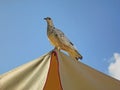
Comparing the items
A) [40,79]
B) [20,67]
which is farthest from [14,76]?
[40,79]

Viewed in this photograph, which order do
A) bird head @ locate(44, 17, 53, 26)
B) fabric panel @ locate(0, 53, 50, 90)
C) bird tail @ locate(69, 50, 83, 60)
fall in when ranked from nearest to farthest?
fabric panel @ locate(0, 53, 50, 90), bird tail @ locate(69, 50, 83, 60), bird head @ locate(44, 17, 53, 26)

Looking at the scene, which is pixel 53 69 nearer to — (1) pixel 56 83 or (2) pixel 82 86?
(1) pixel 56 83

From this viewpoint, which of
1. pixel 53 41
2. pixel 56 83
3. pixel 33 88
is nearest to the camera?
pixel 33 88

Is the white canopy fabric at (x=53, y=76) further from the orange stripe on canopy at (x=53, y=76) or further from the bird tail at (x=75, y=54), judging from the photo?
the bird tail at (x=75, y=54)

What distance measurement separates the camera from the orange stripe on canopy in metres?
1.62

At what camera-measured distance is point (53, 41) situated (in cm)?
282

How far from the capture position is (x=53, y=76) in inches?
64.6

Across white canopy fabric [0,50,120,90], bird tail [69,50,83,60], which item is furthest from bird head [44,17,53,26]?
white canopy fabric [0,50,120,90]

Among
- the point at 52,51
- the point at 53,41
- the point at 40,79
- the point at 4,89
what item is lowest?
the point at 4,89

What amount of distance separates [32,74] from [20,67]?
0.12 metres

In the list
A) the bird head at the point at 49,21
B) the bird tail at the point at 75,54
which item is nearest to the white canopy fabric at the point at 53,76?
the bird tail at the point at 75,54

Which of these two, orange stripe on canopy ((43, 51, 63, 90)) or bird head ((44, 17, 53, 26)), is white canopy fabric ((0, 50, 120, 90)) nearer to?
orange stripe on canopy ((43, 51, 63, 90))

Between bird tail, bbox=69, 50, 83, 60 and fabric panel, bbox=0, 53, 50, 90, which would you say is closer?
fabric panel, bbox=0, 53, 50, 90

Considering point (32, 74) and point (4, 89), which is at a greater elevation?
point (32, 74)
